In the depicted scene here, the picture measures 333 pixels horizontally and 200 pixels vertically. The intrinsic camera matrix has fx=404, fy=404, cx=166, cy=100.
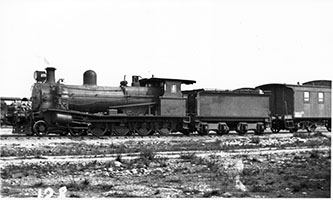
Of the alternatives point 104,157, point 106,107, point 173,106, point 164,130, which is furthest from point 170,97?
point 104,157

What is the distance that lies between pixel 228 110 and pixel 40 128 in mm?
10049

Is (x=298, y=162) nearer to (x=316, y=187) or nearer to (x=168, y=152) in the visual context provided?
(x=316, y=187)

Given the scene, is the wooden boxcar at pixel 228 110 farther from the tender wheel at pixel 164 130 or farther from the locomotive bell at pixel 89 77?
the locomotive bell at pixel 89 77

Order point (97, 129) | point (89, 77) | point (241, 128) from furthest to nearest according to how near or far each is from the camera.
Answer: point (241, 128) < point (89, 77) < point (97, 129)

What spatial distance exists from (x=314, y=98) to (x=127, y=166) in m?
16.1

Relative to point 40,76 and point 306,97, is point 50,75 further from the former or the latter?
point 306,97

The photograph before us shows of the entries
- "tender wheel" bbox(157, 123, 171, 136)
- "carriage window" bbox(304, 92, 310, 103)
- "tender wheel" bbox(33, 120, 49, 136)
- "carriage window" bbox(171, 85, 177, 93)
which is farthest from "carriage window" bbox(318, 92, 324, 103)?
"tender wheel" bbox(33, 120, 49, 136)

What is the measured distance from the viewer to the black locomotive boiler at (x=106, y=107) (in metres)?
18.5

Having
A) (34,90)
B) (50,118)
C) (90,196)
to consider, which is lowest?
(90,196)

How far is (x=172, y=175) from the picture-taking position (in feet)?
31.3

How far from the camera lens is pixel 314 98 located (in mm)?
23078

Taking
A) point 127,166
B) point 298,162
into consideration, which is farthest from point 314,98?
point 127,166

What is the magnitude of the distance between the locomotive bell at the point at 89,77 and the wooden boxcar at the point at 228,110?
17.8 feet

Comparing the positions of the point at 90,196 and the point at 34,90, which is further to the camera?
the point at 34,90
